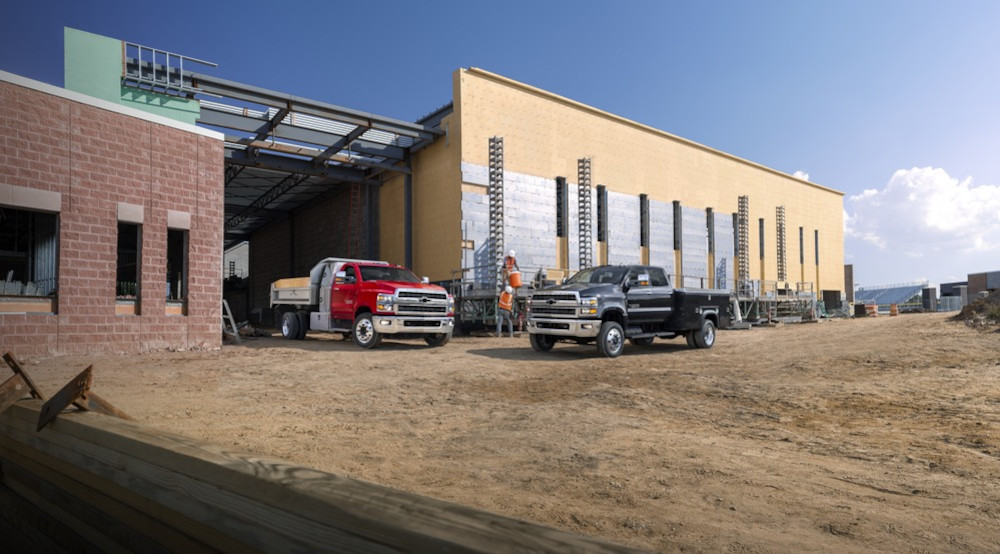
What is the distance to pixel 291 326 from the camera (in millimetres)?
19719

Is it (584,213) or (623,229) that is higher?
(584,213)

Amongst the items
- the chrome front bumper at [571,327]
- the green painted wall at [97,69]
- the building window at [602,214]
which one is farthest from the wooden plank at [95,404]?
the building window at [602,214]

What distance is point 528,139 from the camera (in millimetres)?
25594

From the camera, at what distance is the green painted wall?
663 inches

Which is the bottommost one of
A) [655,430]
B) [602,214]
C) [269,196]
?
[655,430]

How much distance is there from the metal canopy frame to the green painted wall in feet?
0.97

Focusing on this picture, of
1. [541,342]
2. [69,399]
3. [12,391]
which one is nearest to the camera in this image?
[69,399]

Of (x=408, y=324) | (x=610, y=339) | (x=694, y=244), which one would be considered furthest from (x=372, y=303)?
(x=694, y=244)

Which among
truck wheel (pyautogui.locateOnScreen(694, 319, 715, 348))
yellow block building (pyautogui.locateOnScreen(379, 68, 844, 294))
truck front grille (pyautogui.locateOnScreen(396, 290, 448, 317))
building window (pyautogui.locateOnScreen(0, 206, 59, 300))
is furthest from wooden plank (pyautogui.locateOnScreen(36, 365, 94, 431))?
yellow block building (pyautogui.locateOnScreen(379, 68, 844, 294))

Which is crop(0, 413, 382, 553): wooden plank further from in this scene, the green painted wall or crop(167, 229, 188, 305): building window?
the green painted wall

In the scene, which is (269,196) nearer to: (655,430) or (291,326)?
(291,326)

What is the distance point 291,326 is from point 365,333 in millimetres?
4601

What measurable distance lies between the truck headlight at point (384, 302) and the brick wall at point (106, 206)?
4.68 meters

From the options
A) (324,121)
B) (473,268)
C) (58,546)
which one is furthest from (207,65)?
(58,546)
